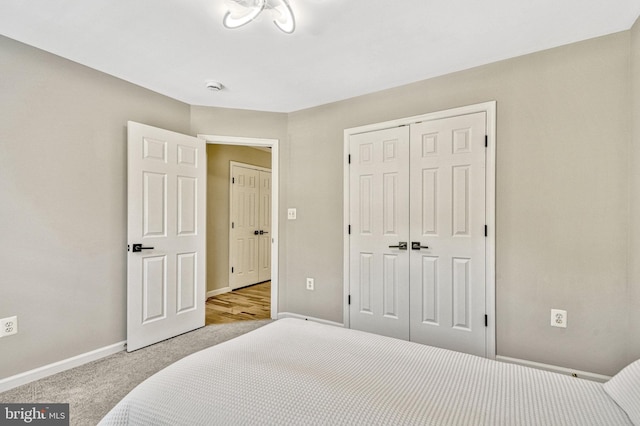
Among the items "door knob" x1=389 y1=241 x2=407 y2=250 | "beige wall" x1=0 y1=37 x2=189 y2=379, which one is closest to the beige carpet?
"beige wall" x1=0 y1=37 x2=189 y2=379

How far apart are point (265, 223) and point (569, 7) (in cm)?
460

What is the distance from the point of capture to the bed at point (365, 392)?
2.94 ft

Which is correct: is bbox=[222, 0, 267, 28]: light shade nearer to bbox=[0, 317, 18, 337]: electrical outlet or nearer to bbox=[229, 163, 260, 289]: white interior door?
bbox=[0, 317, 18, 337]: electrical outlet

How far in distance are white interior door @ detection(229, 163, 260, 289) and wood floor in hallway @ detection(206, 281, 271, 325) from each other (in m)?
0.27

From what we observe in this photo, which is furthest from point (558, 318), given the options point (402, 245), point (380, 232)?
point (380, 232)

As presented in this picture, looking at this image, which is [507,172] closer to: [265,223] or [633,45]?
[633,45]

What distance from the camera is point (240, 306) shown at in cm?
403

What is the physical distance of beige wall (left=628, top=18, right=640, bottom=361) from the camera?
1.90 metres

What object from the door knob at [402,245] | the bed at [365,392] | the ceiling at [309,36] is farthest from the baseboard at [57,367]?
the door knob at [402,245]

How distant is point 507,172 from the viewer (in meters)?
2.37

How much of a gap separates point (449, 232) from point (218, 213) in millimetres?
3253

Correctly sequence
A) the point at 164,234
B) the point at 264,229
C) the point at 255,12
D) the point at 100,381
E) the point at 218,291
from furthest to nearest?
the point at 264,229, the point at 218,291, the point at 164,234, the point at 100,381, the point at 255,12

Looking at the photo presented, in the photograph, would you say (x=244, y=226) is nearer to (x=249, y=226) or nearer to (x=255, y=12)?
(x=249, y=226)

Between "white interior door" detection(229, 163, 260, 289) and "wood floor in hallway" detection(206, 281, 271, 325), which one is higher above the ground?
"white interior door" detection(229, 163, 260, 289)
